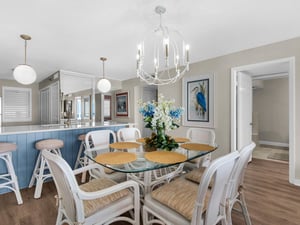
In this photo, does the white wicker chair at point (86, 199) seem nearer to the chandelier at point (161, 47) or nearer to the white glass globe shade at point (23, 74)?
the chandelier at point (161, 47)

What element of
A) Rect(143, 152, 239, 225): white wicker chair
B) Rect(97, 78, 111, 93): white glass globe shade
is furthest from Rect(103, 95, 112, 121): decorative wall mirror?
Rect(143, 152, 239, 225): white wicker chair

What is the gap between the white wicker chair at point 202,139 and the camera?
7.36 ft

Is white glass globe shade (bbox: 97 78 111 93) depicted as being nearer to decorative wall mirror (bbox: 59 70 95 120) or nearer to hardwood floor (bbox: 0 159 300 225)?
decorative wall mirror (bbox: 59 70 95 120)

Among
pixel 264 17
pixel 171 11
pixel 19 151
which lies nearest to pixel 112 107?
pixel 19 151

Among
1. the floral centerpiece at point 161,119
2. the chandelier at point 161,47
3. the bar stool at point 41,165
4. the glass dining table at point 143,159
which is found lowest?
the bar stool at point 41,165

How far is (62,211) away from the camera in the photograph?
1298 mm

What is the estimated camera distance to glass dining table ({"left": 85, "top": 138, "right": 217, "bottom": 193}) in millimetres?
1378

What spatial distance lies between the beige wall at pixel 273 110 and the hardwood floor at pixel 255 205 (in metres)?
3.27

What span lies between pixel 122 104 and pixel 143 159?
4157 mm

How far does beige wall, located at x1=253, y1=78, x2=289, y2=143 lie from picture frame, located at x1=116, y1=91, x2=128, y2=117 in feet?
14.6

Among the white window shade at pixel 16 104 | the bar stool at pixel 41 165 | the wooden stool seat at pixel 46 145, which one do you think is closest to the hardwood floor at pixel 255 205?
the bar stool at pixel 41 165

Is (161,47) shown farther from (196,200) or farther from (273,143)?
(273,143)

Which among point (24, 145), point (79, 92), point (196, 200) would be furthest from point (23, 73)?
point (196, 200)

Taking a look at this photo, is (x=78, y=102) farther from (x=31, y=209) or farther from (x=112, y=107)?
(x=31, y=209)
